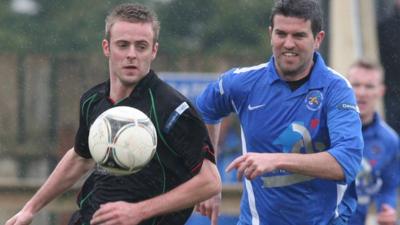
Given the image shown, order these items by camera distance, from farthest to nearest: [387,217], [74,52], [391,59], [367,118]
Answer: [74,52], [391,59], [367,118], [387,217]

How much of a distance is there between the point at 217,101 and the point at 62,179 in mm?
936

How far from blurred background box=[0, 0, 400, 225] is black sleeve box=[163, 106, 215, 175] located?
15.9 ft

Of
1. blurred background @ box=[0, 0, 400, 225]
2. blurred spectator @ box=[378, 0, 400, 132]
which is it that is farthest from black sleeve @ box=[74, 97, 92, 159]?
blurred spectator @ box=[378, 0, 400, 132]

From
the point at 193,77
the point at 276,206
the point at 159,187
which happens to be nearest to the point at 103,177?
the point at 159,187

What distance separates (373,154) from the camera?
868 cm

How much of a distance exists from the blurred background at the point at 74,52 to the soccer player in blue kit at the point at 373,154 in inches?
88.3

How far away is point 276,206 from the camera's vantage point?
643cm

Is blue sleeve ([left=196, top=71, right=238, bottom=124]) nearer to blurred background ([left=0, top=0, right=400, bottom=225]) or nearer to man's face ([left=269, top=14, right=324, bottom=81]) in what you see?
man's face ([left=269, top=14, right=324, bottom=81])

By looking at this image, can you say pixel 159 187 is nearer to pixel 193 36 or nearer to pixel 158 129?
pixel 158 129

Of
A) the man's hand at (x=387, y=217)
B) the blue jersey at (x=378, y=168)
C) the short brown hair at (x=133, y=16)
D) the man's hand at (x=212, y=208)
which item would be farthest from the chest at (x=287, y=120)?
the blue jersey at (x=378, y=168)

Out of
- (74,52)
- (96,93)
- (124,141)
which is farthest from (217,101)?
(74,52)

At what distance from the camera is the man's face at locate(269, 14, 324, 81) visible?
20.6 ft

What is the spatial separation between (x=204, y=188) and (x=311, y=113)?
756mm

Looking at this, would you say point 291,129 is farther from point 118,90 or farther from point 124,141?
point 124,141
